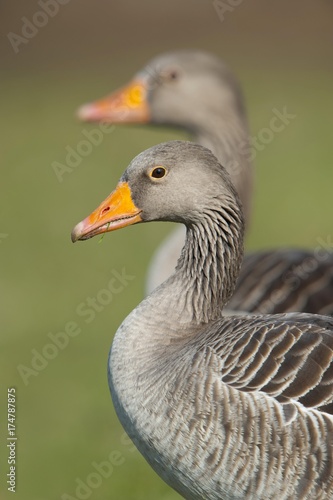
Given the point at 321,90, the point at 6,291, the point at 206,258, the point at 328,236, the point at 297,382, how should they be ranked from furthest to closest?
the point at 321,90
the point at 328,236
the point at 6,291
the point at 206,258
the point at 297,382

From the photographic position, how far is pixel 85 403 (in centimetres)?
680

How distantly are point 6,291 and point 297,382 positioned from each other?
19.0ft

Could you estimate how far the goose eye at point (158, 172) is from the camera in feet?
14.6

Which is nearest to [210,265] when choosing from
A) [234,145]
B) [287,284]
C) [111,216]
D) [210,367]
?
[111,216]

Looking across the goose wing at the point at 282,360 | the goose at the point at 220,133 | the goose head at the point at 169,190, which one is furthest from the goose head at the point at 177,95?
the goose wing at the point at 282,360

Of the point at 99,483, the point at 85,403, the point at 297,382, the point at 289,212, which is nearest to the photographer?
the point at 297,382

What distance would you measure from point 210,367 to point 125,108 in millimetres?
3693

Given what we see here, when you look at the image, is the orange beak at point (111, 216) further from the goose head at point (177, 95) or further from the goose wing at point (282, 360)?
the goose head at point (177, 95)

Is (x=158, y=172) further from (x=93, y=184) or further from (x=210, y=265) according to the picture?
(x=93, y=184)

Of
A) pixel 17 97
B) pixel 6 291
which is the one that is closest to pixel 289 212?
pixel 6 291

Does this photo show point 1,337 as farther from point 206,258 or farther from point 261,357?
point 261,357

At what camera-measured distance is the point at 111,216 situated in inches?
174

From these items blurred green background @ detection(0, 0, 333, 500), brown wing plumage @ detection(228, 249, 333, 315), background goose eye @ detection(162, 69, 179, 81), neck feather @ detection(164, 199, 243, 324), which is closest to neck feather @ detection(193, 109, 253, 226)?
background goose eye @ detection(162, 69, 179, 81)

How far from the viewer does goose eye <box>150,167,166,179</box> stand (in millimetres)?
4441
